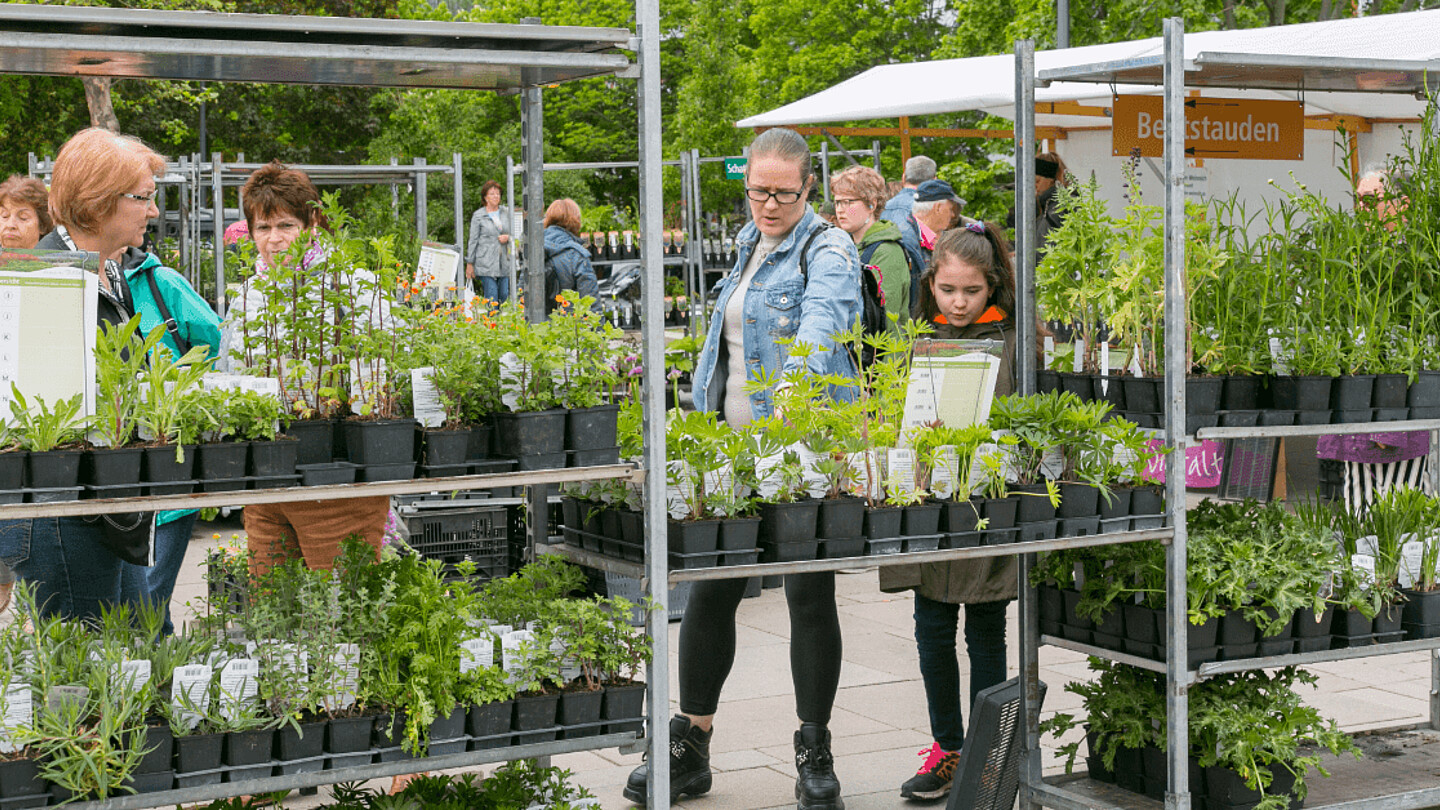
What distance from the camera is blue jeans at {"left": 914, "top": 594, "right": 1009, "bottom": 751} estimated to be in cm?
411

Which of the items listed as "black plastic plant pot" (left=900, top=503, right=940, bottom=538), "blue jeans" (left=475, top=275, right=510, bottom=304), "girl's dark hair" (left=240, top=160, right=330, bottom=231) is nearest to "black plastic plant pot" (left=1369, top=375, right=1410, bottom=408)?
"black plastic plant pot" (left=900, top=503, right=940, bottom=538)

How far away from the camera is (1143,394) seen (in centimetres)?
370

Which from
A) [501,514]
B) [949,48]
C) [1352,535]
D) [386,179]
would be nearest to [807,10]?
[949,48]

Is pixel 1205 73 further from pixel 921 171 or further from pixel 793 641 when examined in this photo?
pixel 921 171

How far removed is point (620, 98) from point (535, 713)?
33.8m

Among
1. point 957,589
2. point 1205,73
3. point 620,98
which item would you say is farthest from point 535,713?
point 620,98

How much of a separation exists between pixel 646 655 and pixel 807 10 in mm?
28886

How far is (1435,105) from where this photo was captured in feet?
13.0

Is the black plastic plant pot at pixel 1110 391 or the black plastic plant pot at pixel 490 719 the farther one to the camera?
the black plastic plant pot at pixel 1110 391

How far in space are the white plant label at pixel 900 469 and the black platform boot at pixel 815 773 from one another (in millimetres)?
1093

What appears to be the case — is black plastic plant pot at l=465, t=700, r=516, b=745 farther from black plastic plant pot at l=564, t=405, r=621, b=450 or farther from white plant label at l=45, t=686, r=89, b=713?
white plant label at l=45, t=686, r=89, b=713

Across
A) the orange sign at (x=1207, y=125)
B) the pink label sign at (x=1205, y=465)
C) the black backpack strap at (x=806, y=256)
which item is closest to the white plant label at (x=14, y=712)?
the black backpack strap at (x=806, y=256)

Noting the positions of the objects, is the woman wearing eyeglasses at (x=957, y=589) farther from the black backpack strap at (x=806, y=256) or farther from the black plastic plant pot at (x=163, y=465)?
the black plastic plant pot at (x=163, y=465)

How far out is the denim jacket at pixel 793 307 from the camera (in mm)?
3887
